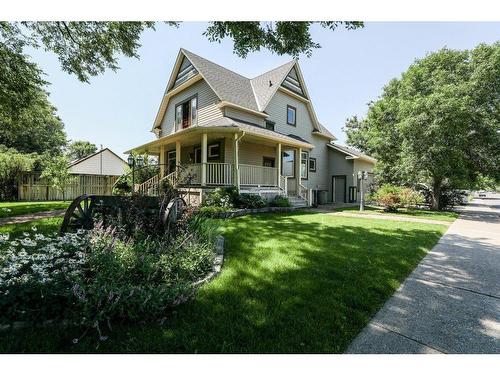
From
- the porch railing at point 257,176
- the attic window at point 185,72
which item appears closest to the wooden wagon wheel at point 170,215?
the porch railing at point 257,176

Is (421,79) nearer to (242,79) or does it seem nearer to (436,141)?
(436,141)

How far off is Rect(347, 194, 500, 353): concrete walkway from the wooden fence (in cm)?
1980

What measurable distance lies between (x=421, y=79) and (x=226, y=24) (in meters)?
16.2

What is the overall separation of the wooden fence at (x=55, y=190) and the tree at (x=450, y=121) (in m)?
20.7

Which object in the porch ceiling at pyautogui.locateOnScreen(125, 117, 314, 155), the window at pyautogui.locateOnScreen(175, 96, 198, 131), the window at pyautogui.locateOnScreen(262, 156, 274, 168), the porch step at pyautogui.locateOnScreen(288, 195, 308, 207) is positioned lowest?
the porch step at pyautogui.locateOnScreen(288, 195, 308, 207)

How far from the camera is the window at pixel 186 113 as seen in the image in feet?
49.8

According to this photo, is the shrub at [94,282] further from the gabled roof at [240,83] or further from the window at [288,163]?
the window at [288,163]

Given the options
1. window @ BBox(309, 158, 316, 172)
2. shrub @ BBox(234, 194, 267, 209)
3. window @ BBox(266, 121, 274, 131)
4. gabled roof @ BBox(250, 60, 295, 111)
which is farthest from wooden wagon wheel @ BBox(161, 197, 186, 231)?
window @ BBox(309, 158, 316, 172)

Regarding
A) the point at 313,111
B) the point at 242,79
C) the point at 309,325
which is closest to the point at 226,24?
the point at 309,325

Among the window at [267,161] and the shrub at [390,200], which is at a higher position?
the window at [267,161]

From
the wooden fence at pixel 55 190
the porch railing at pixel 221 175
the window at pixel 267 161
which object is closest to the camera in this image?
the porch railing at pixel 221 175

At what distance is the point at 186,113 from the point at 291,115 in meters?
6.93

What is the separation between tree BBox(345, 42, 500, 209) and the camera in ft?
42.2

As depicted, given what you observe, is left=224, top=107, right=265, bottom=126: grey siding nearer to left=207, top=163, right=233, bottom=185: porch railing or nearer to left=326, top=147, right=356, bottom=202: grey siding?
left=207, top=163, right=233, bottom=185: porch railing
